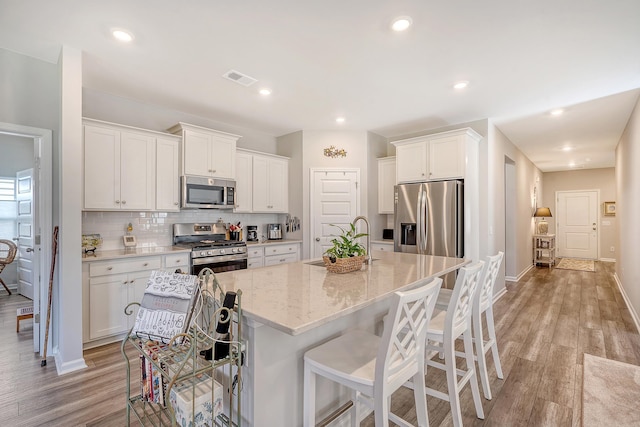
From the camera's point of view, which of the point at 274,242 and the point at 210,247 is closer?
the point at 210,247

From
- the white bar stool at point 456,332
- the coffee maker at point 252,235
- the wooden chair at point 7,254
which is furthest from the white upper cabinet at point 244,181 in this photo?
the wooden chair at point 7,254

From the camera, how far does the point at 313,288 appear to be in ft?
5.64

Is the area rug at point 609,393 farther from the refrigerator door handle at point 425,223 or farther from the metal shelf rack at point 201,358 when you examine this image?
the metal shelf rack at point 201,358

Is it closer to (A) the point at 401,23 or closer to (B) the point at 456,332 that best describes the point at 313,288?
(B) the point at 456,332

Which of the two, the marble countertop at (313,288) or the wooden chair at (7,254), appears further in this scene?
the wooden chair at (7,254)

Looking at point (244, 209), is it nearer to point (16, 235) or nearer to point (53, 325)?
Answer: point (53, 325)

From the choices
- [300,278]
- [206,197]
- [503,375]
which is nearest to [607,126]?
[503,375]

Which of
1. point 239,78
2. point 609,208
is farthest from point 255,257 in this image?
point 609,208

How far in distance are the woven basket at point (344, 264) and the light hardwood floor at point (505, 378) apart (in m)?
0.96

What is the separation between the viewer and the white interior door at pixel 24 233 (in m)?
4.79

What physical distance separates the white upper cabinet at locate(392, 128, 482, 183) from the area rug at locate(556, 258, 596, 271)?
222 inches

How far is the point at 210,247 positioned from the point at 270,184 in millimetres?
1584

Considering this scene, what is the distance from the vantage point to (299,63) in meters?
2.83

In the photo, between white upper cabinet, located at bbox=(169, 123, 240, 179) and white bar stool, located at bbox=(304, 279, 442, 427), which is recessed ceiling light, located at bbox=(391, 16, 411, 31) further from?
white upper cabinet, located at bbox=(169, 123, 240, 179)
